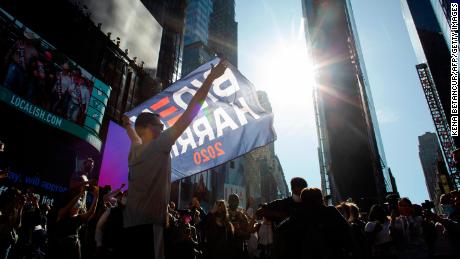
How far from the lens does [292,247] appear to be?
3.49 m

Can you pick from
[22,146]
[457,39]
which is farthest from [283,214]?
[457,39]

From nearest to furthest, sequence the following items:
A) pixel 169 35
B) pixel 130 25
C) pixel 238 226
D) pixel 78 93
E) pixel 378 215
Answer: pixel 378 215, pixel 238 226, pixel 78 93, pixel 130 25, pixel 169 35

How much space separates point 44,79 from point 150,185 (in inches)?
704

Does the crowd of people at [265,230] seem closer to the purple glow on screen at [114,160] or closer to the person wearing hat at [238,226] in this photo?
the person wearing hat at [238,226]

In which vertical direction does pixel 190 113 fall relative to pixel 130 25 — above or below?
below

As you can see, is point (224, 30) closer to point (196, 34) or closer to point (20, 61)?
point (196, 34)

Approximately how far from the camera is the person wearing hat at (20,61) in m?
14.4

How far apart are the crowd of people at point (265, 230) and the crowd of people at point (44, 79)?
10193 millimetres

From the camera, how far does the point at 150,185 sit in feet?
6.99

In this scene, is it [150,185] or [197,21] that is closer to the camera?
[150,185]

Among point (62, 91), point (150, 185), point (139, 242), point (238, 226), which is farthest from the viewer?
point (62, 91)

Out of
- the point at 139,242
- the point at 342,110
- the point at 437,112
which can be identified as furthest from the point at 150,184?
the point at 437,112

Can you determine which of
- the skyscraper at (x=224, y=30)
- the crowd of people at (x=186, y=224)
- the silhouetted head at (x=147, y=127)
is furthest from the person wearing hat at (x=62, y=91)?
the skyscraper at (x=224, y=30)

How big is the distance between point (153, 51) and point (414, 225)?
31809 millimetres
